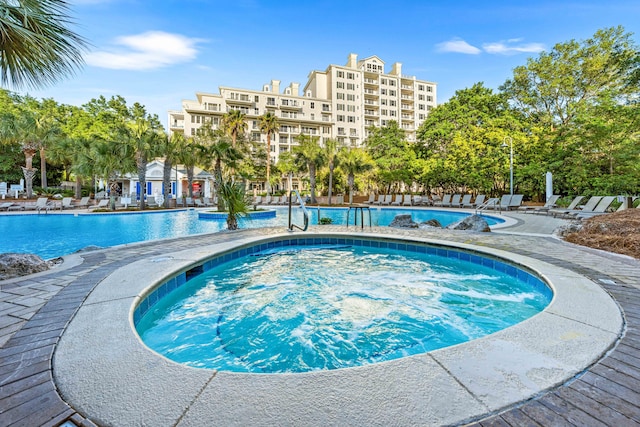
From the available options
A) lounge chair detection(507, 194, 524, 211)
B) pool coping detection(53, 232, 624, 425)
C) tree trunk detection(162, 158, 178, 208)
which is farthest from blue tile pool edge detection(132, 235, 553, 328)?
tree trunk detection(162, 158, 178, 208)

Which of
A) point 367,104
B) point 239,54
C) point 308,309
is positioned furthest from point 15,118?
point 367,104

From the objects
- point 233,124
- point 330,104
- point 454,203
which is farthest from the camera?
point 330,104

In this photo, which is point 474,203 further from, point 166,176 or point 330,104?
point 330,104

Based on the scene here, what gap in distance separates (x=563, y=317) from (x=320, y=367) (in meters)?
2.05

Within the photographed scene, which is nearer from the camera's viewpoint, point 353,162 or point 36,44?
point 36,44

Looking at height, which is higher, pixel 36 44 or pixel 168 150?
pixel 168 150

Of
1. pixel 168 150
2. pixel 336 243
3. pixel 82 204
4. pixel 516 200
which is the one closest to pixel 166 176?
pixel 168 150

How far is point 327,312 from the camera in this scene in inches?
148

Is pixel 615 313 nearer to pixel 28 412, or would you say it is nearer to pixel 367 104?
pixel 28 412

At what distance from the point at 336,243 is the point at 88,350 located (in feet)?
18.6

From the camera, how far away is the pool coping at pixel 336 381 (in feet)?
4.55

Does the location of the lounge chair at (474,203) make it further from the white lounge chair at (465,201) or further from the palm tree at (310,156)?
the palm tree at (310,156)

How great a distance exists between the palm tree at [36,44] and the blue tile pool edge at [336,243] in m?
3.02

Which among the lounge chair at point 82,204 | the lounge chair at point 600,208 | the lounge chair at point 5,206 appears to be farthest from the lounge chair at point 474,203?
the lounge chair at point 5,206
